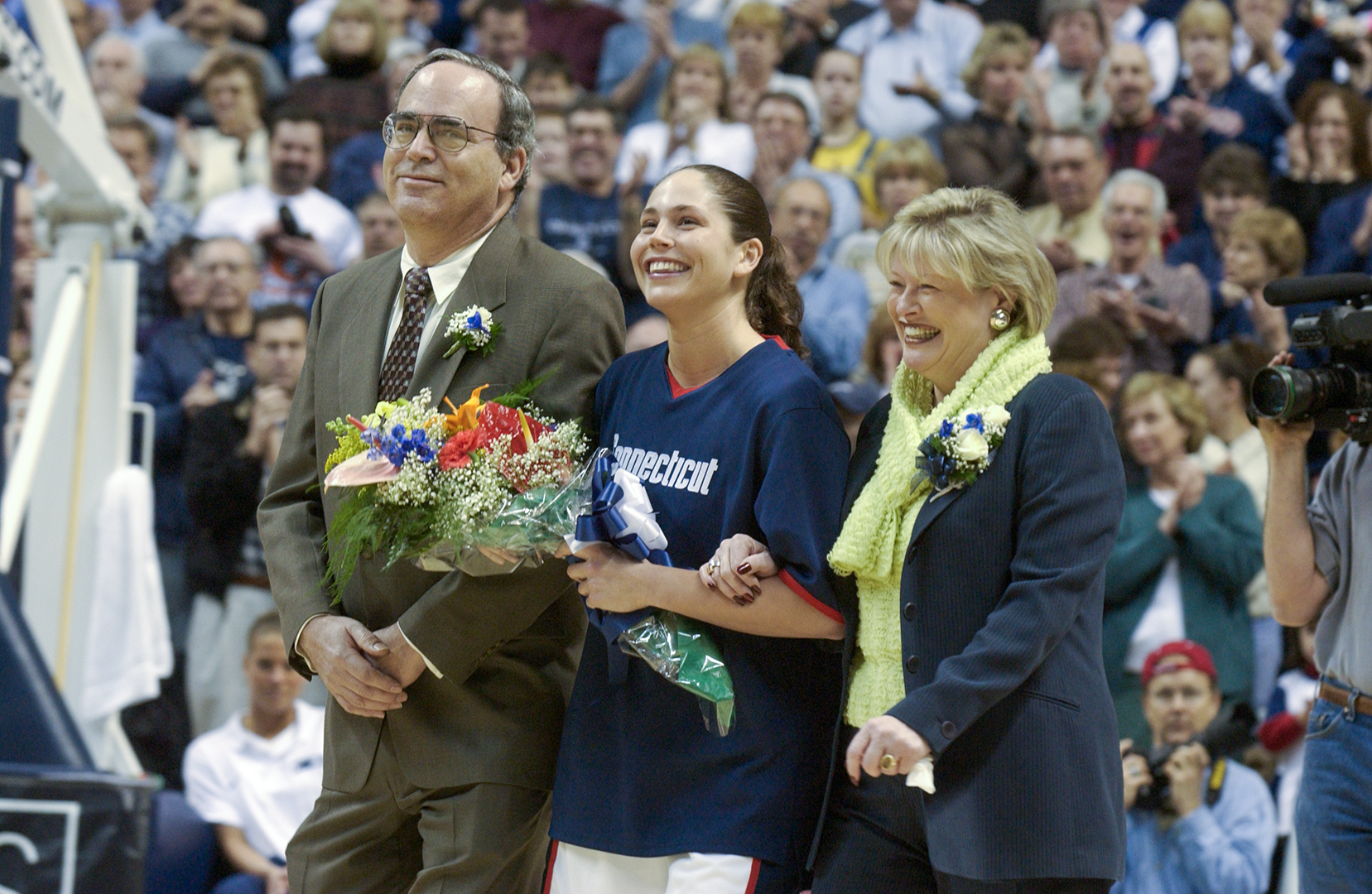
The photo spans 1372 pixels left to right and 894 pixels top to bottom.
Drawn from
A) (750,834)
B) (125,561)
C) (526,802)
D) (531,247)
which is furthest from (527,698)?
(125,561)

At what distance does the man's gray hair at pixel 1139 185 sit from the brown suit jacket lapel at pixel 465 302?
16.3ft

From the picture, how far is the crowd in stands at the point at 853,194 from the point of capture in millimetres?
6207

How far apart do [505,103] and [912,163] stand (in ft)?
16.1

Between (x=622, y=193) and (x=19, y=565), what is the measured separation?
146 inches

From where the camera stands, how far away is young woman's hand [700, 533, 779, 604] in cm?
263

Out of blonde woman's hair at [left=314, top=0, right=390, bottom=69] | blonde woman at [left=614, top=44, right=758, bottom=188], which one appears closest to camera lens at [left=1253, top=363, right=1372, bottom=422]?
blonde woman at [left=614, top=44, right=758, bottom=188]

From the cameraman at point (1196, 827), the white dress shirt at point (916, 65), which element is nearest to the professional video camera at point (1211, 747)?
the cameraman at point (1196, 827)

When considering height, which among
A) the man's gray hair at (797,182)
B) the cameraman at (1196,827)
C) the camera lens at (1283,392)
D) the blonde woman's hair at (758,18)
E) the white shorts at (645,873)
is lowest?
the cameraman at (1196,827)

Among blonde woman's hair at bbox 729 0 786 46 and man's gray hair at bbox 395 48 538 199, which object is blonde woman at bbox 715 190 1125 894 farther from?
blonde woman's hair at bbox 729 0 786 46

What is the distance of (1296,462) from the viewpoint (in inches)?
124

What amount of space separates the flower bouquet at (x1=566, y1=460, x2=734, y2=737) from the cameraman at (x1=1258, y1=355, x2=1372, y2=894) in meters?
1.28

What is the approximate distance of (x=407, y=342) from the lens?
3.15 metres

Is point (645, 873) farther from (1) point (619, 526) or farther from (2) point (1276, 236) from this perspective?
(2) point (1276, 236)

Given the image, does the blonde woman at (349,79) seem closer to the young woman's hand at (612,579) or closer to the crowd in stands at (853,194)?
the crowd in stands at (853,194)
